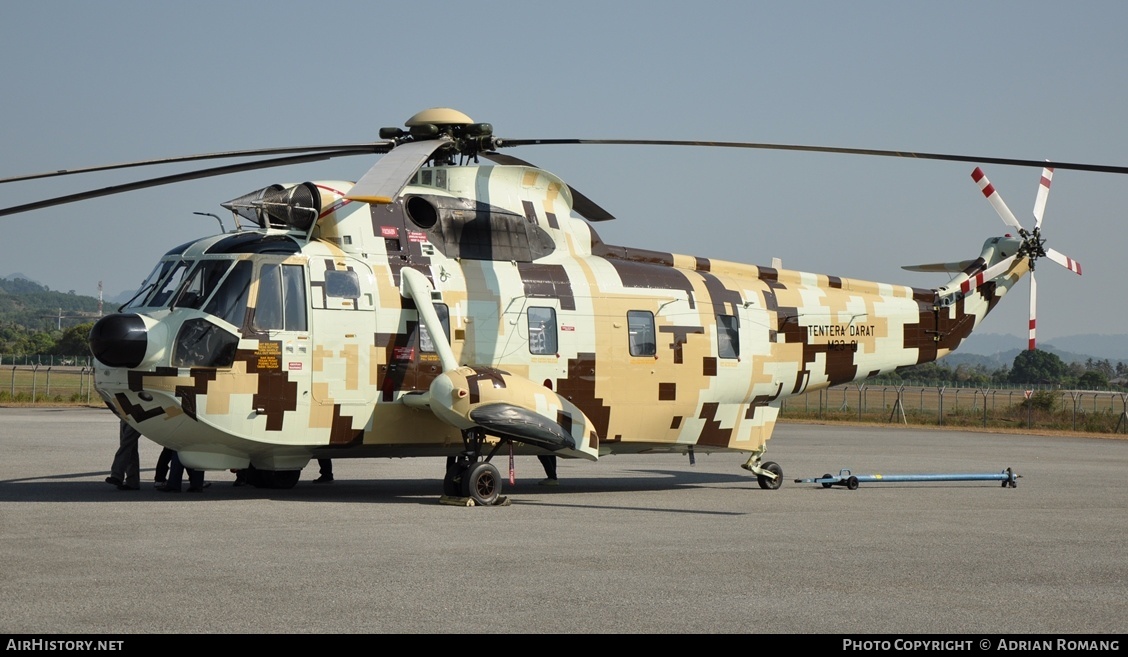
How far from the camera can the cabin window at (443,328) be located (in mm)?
16438

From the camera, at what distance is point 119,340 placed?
1441 cm

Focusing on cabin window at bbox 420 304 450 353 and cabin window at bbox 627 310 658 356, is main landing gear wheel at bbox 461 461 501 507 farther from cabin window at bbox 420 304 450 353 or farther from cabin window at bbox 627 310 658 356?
cabin window at bbox 627 310 658 356

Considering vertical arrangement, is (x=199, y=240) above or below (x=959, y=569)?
above

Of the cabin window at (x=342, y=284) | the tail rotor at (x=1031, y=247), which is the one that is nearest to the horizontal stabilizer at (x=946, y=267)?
the tail rotor at (x=1031, y=247)

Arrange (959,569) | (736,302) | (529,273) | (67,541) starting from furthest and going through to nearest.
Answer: (736,302) → (529,273) → (67,541) → (959,569)

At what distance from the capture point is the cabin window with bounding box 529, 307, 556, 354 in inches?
675

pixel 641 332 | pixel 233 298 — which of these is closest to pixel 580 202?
pixel 641 332

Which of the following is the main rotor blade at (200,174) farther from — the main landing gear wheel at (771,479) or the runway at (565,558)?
the main landing gear wheel at (771,479)

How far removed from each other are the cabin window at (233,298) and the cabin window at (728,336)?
745 cm
